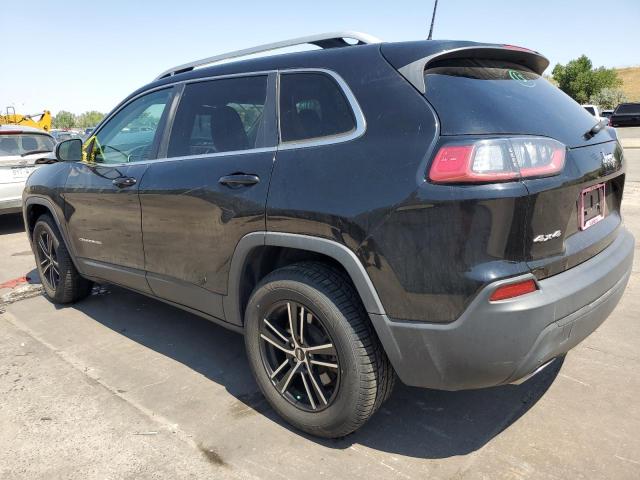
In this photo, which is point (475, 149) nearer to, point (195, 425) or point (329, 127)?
point (329, 127)

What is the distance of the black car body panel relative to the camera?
1998 millimetres

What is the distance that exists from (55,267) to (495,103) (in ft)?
13.3

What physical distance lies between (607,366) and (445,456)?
1.43m

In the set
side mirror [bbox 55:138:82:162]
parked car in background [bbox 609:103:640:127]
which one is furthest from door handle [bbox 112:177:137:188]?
parked car in background [bbox 609:103:640:127]

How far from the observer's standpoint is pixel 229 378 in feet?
10.8

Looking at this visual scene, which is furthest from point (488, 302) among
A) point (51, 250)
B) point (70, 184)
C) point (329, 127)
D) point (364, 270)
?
point (51, 250)

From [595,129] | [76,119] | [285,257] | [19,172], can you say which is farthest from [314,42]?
[76,119]

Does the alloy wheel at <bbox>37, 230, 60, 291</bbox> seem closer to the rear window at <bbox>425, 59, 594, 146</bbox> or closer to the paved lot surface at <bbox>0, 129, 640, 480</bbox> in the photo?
the paved lot surface at <bbox>0, 129, 640, 480</bbox>

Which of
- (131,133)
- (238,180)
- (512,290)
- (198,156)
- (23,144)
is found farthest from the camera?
(23,144)

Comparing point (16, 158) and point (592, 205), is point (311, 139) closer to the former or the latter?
point (592, 205)

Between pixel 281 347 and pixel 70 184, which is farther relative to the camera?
pixel 70 184

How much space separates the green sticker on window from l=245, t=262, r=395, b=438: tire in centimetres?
127

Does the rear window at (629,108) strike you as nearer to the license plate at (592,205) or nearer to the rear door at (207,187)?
the license plate at (592,205)

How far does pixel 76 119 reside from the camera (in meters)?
99.4
